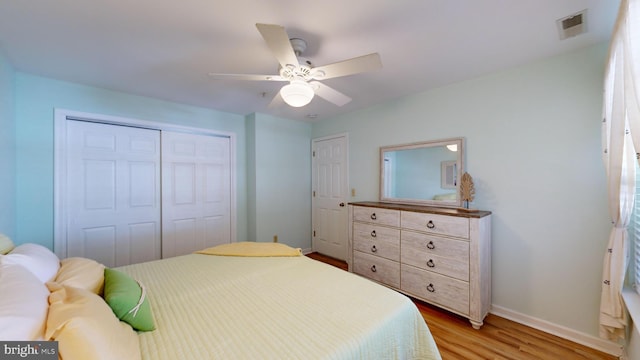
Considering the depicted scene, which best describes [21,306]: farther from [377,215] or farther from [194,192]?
[194,192]

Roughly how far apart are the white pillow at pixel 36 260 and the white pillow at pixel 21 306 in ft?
0.48

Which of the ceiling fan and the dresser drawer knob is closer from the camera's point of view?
the ceiling fan

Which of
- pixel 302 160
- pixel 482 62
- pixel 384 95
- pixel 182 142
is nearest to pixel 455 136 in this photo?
pixel 482 62

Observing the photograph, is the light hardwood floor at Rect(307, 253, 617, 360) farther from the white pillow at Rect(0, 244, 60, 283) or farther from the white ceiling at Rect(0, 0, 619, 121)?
the white pillow at Rect(0, 244, 60, 283)

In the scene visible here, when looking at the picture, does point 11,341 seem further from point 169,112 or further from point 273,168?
point 273,168

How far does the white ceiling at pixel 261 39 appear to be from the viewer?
4.72 ft

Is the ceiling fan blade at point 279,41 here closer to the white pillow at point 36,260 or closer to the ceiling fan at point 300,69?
the ceiling fan at point 300,69

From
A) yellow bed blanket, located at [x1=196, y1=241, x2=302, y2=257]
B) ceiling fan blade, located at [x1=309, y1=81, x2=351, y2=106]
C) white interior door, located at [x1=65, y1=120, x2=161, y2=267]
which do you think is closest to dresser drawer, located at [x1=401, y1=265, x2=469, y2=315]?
yellow bed blanket, located at [x1=196, y1=241, x2=302, y2=257]

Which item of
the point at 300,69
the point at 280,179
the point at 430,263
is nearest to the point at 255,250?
the point at 300,69

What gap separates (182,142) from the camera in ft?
10.8

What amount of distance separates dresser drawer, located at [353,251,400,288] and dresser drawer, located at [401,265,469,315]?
9 centimetres

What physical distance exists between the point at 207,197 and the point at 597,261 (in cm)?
403

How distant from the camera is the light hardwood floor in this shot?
1780mm

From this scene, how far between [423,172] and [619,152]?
149 centimetres
